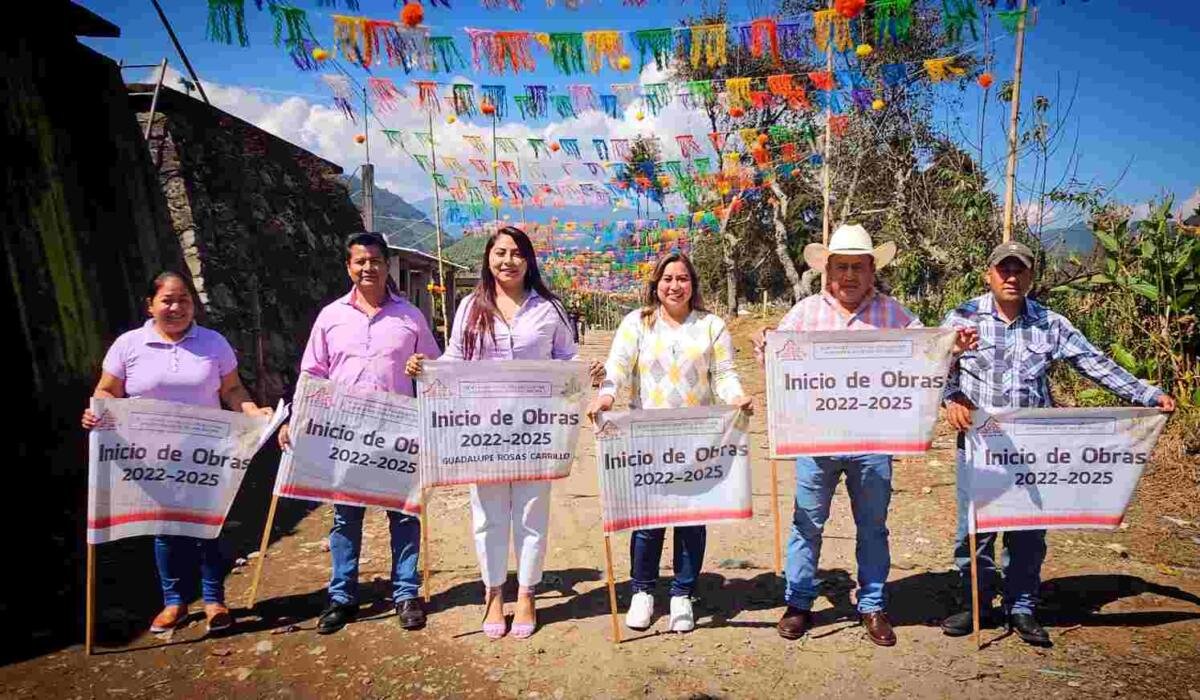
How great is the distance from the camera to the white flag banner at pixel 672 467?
11.0 feet

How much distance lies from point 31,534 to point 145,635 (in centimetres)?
177

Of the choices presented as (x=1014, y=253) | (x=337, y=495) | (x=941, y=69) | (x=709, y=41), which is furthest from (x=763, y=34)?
(x=337, y=495)

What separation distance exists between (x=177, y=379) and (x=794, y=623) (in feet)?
11.3

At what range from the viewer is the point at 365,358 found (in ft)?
11.4

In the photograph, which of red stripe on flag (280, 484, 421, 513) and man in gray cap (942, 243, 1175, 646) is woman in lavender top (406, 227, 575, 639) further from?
man in gray cap (942, 243, 1175, 646)

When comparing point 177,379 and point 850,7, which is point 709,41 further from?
point 177,379

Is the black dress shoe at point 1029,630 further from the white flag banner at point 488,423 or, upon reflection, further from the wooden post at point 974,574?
the white flag banner at point 488,423

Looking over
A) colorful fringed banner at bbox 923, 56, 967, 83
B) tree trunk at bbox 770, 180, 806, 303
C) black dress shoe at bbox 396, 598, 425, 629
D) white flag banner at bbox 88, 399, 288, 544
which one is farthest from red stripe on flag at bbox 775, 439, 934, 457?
tree trunk at bbox 770, 180, 806, 303

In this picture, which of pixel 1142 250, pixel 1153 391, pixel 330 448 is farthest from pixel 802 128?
pixel 330 448

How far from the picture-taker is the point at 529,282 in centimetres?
358

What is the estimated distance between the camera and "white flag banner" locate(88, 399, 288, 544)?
3307 millimetres

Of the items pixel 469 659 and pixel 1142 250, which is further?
pixel 1142 250

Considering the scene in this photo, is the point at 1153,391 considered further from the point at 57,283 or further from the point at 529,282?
the point at 57,283

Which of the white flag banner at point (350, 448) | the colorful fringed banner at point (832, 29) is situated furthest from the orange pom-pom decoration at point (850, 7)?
the white flag banner at point (350, 448)
